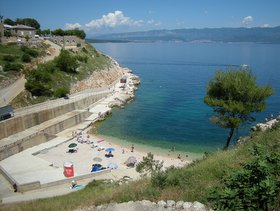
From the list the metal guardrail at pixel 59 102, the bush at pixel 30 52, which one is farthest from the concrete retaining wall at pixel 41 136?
the bush at pixel 30 52

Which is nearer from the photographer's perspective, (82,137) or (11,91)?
(82,137)

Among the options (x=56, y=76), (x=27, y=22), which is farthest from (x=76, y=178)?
(x=27, y=22)

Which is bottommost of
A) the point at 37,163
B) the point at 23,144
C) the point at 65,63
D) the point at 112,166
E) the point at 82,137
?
the point at 82,137

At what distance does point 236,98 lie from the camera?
26828mm

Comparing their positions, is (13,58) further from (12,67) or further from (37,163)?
(37,163)

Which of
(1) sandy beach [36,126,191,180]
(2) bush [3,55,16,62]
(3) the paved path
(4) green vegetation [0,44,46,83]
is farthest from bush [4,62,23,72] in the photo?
(1) sandy beach [36,126,191,180]

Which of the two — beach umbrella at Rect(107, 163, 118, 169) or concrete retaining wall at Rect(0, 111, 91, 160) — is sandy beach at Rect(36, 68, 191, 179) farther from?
concrete retaining wall at Rect(0, 111, 91, 160)

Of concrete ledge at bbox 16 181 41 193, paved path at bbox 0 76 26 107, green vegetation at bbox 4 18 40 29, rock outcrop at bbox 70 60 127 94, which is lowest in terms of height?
concrete ledge at bbox 16 181 41 193

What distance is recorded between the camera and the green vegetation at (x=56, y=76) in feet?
159

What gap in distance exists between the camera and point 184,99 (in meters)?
68.2

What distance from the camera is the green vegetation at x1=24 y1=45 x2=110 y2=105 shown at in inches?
1906

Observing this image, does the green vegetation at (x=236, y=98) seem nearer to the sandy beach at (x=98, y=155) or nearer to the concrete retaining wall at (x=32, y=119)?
the sandy beach at (x=98, y=155)

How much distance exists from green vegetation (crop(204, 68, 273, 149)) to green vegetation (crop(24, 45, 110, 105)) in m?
29.9

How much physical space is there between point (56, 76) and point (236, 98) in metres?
39.2
